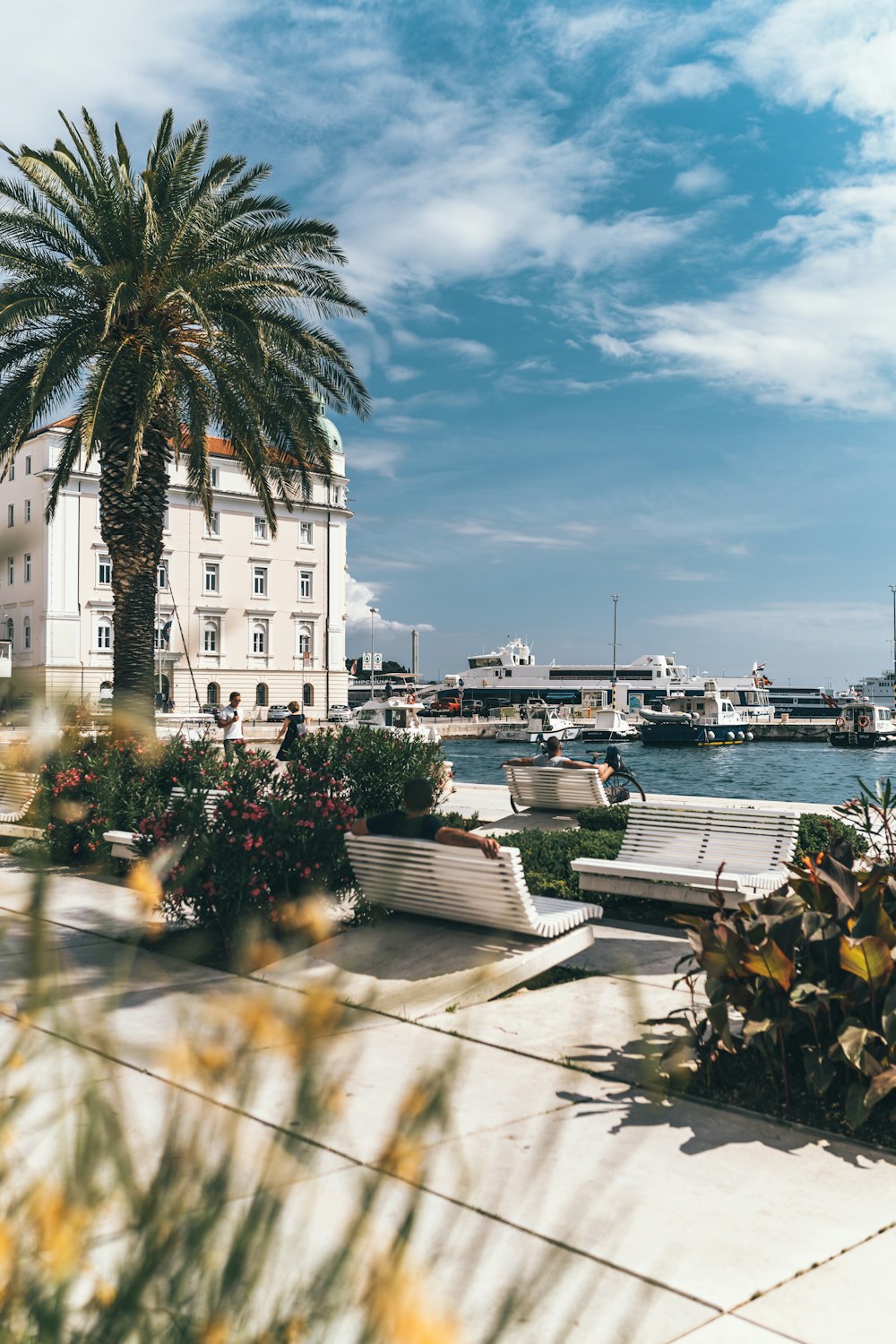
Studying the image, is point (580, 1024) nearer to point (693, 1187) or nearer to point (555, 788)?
point (693, 1187)

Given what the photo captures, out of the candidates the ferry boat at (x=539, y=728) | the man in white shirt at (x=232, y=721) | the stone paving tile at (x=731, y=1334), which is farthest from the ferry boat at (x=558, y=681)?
the stone paving tile at (x=731, y=1334)

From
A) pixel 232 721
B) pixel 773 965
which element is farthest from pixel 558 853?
pixel 232 721

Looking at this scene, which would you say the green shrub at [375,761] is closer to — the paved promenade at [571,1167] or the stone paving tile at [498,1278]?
the paved promenade at [571,1167]

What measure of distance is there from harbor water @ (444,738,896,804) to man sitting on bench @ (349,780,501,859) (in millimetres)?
23583

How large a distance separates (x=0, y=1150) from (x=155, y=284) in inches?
616

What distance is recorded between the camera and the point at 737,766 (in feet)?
187

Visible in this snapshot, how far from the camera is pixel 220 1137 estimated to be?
1.33 metres

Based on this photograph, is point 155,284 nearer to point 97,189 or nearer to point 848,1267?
point 97,189

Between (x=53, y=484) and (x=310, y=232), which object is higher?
(x=310, y=232)

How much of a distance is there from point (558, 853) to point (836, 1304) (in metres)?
6.51

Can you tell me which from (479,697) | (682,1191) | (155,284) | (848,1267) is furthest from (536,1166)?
(479,697)

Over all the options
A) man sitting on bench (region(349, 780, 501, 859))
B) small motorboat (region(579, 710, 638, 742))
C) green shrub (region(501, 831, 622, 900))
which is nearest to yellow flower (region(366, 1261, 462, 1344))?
man sitting on bench (region(349, 780, 501, 859))

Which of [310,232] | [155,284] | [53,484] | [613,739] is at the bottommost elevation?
[613,739]

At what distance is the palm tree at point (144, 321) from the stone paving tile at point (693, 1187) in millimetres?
11284
